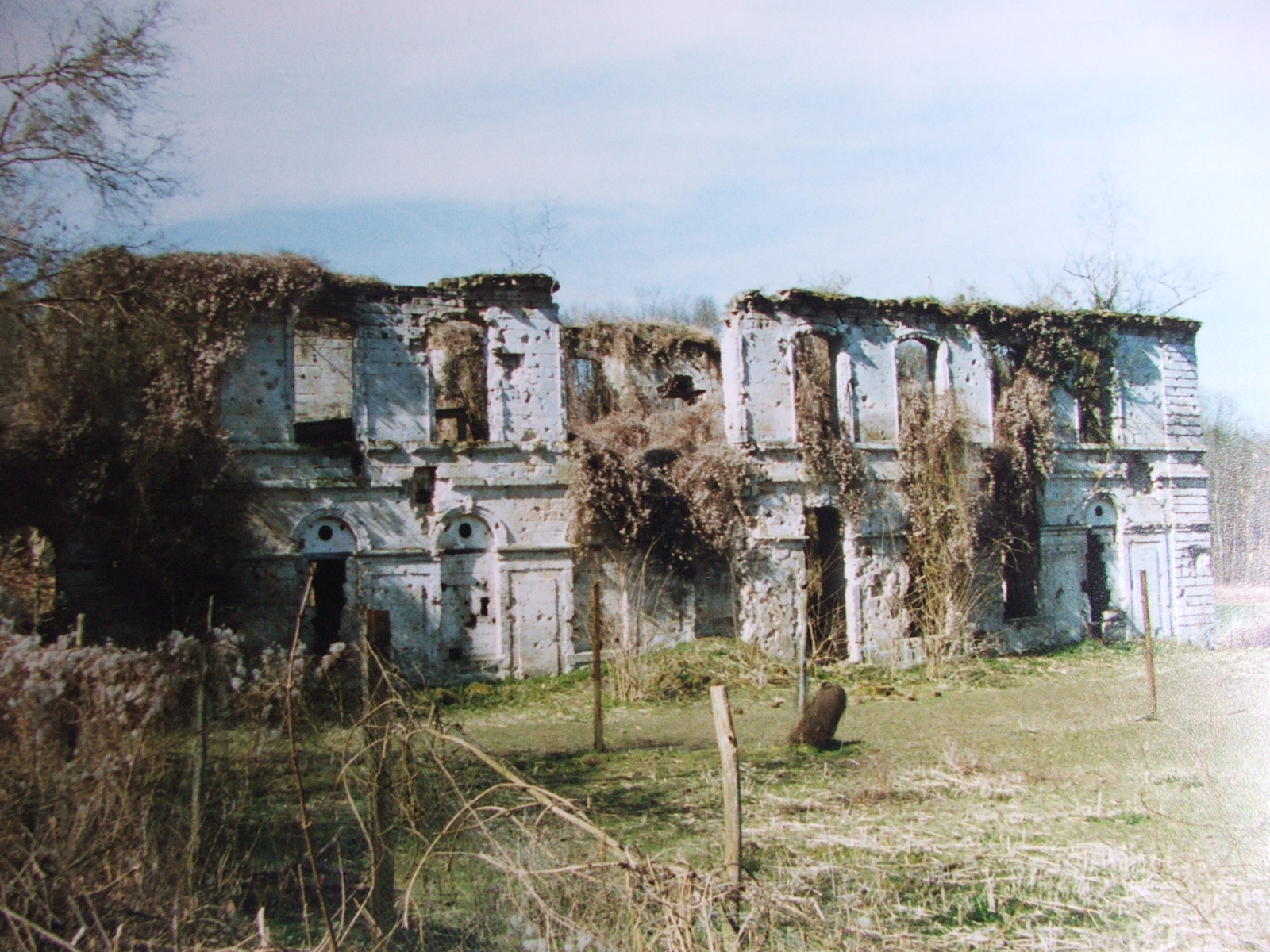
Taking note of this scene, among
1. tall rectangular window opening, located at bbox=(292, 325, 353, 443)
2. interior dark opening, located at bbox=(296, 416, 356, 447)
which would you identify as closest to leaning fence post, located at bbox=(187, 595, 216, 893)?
tall rectangular window opening, located at bbox=(292, 325, 353, 443)

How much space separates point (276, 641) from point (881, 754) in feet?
29.5

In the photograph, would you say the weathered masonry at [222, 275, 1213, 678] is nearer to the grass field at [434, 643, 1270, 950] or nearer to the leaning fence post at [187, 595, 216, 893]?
the grass field at [434, 643, 1270, 950]

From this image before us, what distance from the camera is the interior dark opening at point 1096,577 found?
64.7ft

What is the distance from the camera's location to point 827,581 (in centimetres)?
1823

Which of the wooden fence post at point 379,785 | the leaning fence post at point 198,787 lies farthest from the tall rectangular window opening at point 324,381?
the wooden fence post at point 379,785

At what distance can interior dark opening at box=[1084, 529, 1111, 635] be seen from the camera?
776 inches

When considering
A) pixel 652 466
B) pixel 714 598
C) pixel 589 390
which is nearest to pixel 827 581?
pixel 714 598

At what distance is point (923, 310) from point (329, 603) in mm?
11929

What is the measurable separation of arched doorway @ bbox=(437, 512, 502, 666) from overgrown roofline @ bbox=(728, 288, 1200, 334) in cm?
622

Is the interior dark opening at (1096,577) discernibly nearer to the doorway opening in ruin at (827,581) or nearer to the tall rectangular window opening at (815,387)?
the doorway opening in ruin at (827,581)

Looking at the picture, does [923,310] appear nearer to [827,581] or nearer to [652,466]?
[827,581]

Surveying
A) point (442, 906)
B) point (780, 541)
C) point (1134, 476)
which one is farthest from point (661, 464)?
point (442, 906)

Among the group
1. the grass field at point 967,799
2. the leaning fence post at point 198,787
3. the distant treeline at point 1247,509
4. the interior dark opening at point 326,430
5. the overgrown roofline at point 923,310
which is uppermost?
the overgrown roofline at point 923,310

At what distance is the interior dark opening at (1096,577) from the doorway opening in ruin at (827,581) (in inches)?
212
